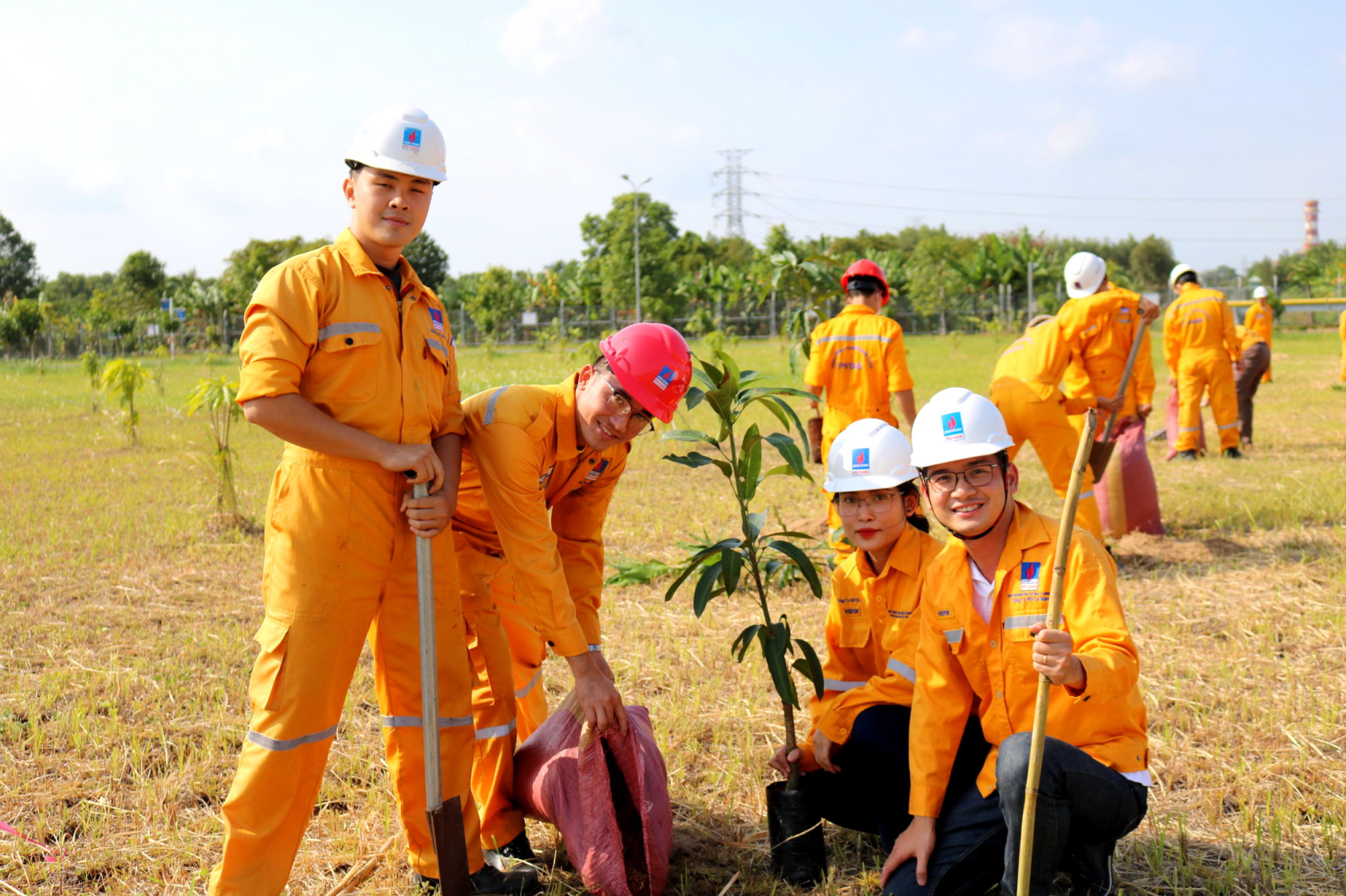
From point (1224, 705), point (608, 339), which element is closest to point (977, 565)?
point (608, 339)

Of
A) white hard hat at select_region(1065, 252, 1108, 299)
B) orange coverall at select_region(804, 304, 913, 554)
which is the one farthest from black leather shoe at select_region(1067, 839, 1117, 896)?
white hard hat at select_region(1065, 252, 1108, 299)

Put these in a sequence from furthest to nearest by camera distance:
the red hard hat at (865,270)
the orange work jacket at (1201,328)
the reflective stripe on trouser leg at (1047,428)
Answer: the orange work jacket at (1201,328), the red hard hat at (865,270), the reflective stripe on trouser leg at (1047,428)

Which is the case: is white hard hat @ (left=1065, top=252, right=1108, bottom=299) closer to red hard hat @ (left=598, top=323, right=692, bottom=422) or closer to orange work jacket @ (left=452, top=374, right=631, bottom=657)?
orange work jacket @ (left=452, top=374, right=631, bottom=657)

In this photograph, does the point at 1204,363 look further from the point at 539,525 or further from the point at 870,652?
the point at 539,525

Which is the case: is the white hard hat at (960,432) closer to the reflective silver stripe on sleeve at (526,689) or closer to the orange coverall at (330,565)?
the orange coverall at (330,565)

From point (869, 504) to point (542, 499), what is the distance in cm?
121

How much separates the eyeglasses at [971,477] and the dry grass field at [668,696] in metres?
1.25

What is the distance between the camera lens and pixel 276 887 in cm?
279

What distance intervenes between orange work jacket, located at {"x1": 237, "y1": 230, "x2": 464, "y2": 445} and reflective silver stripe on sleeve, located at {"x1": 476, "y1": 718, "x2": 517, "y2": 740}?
3.25 feet

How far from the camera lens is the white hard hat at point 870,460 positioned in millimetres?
3604

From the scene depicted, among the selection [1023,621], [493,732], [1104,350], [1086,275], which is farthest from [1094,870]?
[1086,275]

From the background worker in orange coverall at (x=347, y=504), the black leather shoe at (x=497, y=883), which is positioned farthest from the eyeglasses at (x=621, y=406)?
the black leather shoe at (x=497, y=883)

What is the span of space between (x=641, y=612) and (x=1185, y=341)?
306 inches

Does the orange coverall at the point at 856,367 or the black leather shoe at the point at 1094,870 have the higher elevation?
the orange coverall at the point at 856,367
